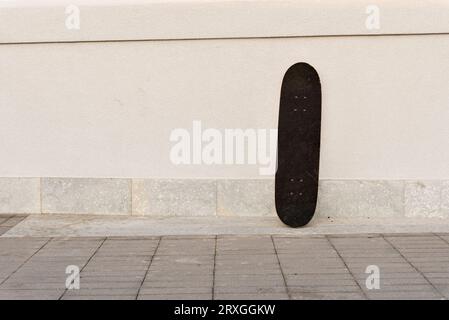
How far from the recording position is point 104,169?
8398 millimetres

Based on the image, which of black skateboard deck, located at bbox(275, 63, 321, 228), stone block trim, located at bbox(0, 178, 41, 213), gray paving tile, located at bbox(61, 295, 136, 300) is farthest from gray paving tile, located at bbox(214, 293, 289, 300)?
stone block trim, located at bbox(0, 178, 41, 213)

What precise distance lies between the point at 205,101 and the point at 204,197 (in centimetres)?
119

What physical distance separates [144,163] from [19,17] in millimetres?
2380

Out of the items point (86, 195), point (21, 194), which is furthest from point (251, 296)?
point (21, 194)

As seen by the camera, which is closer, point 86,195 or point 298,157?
point 298,157

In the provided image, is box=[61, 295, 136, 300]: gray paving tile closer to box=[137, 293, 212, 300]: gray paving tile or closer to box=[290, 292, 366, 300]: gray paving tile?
box=[137, 293, 212, 300]: gray paving tile

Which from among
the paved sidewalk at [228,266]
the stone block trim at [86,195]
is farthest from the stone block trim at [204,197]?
the paved sidewalk at [228,266]

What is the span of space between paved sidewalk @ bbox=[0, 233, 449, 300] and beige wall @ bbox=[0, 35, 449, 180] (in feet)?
4.33

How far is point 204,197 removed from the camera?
8.26 m

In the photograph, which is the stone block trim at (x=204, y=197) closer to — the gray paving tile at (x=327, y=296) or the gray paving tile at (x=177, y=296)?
the gray paving tile at (x=327, y=296)

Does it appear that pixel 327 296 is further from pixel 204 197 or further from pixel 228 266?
pixel 204 197

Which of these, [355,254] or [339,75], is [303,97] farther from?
[355,254]
